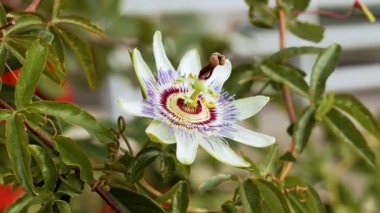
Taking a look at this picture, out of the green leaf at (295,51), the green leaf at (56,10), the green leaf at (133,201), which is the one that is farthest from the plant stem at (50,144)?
the green leaf at (295,51)

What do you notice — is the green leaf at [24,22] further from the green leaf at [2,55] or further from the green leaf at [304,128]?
the green leaf at [304,128]

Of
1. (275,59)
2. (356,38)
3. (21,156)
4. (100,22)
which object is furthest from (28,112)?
(356,38)

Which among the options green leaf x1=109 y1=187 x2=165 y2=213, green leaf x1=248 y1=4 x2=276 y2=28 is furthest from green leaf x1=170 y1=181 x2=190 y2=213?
green leaf x1=248 y1=4 x2=276 y2=28

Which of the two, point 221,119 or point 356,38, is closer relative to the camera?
point 221,119

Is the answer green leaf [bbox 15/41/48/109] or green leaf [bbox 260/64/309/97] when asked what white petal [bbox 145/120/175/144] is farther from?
green leaf [bbox 260/64/309/97]

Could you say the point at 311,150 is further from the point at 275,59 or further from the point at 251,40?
the point at 275,59

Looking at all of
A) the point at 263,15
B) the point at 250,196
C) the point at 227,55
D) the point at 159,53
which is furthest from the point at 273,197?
the point at 227,55
